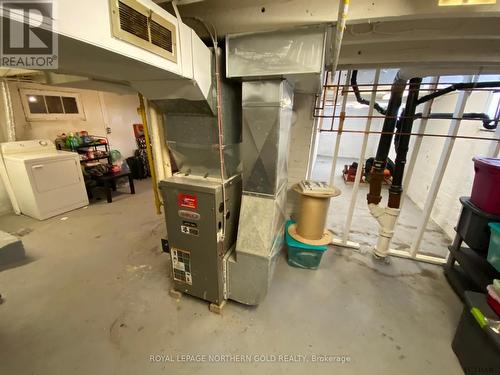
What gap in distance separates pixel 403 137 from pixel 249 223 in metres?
1.86

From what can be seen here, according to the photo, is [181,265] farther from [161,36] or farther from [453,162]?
[453,162]

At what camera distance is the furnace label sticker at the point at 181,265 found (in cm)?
177

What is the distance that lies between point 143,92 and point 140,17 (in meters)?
0.64

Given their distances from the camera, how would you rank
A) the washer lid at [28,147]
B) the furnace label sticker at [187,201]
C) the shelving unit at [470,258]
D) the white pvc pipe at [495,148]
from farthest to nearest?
the washer lid at [28,147]
the white pvc pipe at [495,148]
the shelving unit at [470,258]
the furnace label sticker at [187,201]

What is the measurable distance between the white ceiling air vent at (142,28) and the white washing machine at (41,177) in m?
3.38

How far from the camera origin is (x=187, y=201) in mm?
1595

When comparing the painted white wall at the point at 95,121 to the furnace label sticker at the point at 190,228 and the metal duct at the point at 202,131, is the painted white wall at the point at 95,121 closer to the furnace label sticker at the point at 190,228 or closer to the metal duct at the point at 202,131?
the metal duct at the point at 202,131

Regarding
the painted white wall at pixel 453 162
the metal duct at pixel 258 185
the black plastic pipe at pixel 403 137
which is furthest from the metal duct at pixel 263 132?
the painted white wall at pixel 453 162

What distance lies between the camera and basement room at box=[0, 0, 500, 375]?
1.11 meters

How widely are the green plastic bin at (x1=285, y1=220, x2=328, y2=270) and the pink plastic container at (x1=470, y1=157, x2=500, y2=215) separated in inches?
55.3

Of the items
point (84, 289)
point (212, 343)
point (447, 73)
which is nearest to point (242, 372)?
point (212, 343)

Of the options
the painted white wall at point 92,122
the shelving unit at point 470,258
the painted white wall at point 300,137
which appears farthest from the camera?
the painted white wall at point 92,122

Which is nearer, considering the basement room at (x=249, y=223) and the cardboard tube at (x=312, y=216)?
the basement room at (x=249, y=223)
